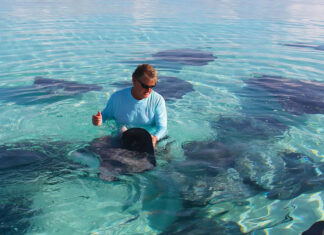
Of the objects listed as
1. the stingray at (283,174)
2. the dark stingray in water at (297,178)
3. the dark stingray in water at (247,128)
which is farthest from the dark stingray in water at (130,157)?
the dark stingray in water at (247,128)

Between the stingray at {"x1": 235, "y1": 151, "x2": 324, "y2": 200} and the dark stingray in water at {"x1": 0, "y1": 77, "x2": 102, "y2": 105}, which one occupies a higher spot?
the dark stingray in water at {"x1": 0, "y1": 77, "x2": 102, "y2": 105}

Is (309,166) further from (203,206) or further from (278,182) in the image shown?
(203,206)

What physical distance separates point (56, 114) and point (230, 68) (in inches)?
215

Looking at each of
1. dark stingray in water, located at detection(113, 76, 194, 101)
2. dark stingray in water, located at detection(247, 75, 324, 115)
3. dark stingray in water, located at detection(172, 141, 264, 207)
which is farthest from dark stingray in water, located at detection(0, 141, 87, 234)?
dark stingray in water, located at detection(247, 75, 324, 115)

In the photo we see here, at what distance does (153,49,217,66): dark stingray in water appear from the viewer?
10.1 metres

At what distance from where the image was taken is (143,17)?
19172mm

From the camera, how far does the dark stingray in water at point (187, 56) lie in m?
10.1

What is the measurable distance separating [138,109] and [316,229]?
2446 millimetres

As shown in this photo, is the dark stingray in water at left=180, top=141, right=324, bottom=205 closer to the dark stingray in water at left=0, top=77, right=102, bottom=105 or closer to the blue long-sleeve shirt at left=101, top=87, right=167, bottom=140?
the blue long-sleeve shirt at left=101, top=87, right=167, bottom=140

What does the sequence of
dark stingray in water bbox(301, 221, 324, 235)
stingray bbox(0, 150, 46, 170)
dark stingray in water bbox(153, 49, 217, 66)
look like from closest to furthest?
dark stingray in water bbox(301, 221, 324, 235)
stingray bbox(0, 150, 46, 170)
dark stingray in water bbox(153, 49, 217, 66)

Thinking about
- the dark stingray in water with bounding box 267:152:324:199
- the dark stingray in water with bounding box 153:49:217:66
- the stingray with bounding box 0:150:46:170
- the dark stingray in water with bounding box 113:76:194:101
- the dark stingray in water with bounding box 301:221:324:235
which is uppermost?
the dark stingray in water with bounding box 153:49:217:66

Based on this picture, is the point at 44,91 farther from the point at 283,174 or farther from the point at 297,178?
the point at 297,178

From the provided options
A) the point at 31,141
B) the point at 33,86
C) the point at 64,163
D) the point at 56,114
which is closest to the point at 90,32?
the point at 33,86

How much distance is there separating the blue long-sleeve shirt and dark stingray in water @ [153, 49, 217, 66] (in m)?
5.81
